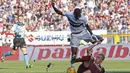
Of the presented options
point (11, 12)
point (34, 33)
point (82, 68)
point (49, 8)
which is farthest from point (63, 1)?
point (82, 68)

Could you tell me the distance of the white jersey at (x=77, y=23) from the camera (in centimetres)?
1886

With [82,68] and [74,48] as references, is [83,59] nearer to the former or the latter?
[82,68]

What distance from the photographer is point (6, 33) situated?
108 ft

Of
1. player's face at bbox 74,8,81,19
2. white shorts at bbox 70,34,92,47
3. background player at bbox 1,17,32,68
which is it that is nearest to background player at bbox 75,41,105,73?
player's face at bbox 74,8,81,19

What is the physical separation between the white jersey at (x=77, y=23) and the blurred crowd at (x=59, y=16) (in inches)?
624

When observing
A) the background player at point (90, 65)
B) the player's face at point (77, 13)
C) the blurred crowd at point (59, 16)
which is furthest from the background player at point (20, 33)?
the blurred crowd at point (59, 16)

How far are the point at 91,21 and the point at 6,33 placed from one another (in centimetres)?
693

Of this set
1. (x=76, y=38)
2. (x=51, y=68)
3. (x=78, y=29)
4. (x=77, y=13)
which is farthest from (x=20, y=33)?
(x=77, y=13)

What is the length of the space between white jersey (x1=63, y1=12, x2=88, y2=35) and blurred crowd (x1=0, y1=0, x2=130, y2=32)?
15.9 metres

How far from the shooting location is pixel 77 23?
19.0 meters

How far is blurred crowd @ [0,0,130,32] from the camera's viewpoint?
36500mm

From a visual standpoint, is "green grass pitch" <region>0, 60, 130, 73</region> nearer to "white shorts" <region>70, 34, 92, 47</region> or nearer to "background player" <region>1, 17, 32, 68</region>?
"background player" <region>1, 17, 32, 68</region>

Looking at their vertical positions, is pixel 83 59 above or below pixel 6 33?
above

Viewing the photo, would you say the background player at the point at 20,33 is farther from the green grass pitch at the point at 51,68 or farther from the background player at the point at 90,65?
the background player at the point at 90,65
